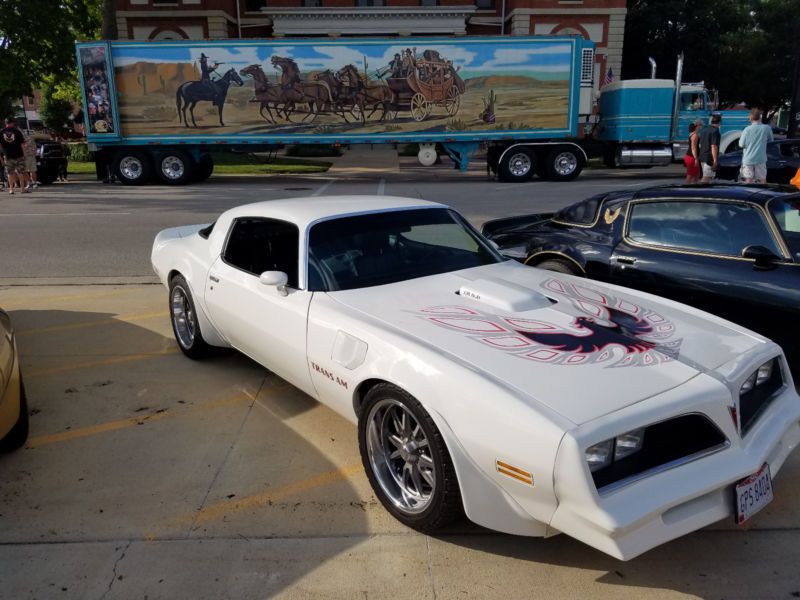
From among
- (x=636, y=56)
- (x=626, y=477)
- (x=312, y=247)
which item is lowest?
(x=626, y=477)

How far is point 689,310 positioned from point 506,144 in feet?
59.2

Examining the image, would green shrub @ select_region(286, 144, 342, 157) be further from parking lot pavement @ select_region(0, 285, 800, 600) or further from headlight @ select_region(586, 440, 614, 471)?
headlight @ select_region(586, 440, 614, 471)

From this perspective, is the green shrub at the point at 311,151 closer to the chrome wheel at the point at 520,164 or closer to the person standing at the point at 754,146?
the chrome wheel at the point at 520,164

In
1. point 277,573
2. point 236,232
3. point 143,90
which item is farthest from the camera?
point 143,90

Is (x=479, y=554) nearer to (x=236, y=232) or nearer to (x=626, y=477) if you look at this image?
(x=626, y=477)

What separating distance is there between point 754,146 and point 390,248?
944 cm

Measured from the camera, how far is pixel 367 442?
3.15 meters

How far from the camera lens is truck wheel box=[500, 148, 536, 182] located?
67.3 ft

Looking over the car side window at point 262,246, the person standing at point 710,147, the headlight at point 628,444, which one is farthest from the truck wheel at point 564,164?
the headlight at point 628,444

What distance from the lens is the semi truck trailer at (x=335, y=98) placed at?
19.7m

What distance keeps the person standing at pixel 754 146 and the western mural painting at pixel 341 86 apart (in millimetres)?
9667

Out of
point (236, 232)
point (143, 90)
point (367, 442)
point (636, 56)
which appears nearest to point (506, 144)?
point (143, 90)

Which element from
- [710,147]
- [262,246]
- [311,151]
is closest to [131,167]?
[311,151]

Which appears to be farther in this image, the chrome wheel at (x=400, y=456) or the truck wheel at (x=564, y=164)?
the truck wheel at (x=564, y=164)
